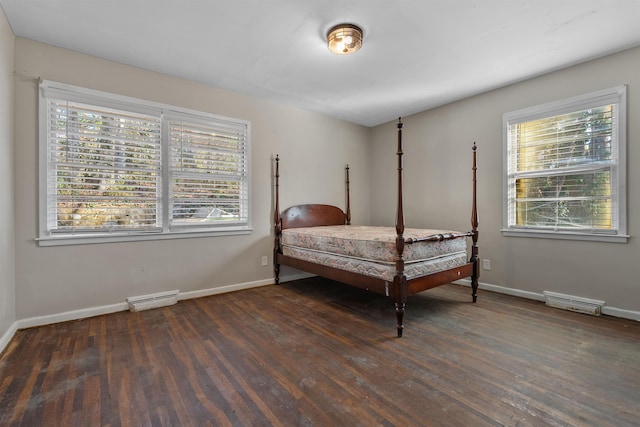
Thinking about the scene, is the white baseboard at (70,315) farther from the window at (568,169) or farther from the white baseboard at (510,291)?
the window at (568,169)

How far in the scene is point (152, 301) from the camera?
3027 mm

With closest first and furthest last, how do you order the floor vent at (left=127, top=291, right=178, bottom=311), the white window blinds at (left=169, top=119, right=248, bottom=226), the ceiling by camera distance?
1. the ceiling
2. the floor vent at (left=127, top=291, right=178, bottom=311)
3. the white window blinds at (left=169, top=119, right=248, bottom=226)

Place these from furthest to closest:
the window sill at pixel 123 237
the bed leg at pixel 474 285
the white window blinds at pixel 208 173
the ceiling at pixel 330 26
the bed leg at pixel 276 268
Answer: the bed leg at pixel 276 268 < the white window blinds at pixel 208 173 < the bed leg at pixel 474 285 < the window sill at pixel 123 237 < the ceiling at pixel 330 26

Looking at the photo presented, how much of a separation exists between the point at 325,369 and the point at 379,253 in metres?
1.10

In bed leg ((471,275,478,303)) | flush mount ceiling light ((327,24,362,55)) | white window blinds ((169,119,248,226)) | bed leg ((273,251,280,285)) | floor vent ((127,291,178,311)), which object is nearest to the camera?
flush mount ceiling light ((327,24,362,55))

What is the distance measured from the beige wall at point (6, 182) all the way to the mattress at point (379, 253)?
2636 mm

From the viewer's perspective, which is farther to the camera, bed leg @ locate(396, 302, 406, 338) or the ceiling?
bed leg @ locate(396, 302, 406, 338)

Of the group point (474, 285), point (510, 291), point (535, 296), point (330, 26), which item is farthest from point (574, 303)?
point (330, 26)

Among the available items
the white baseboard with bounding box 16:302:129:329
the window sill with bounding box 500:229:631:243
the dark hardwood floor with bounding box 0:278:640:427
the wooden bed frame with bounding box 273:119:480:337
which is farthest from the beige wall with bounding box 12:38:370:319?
the window sill with bounding box 500:229:631:243

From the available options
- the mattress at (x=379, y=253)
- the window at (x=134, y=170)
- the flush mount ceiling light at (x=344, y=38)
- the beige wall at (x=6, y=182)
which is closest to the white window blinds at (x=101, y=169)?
the window at (x=134, y=170)

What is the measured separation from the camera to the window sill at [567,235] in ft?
8.94

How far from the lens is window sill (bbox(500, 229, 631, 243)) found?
2.73 meters

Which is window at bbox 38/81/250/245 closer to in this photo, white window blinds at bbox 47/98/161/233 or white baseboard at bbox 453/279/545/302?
white window blinds at bbox 47/98/161/233

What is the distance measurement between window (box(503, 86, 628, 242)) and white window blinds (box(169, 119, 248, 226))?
335 cm
